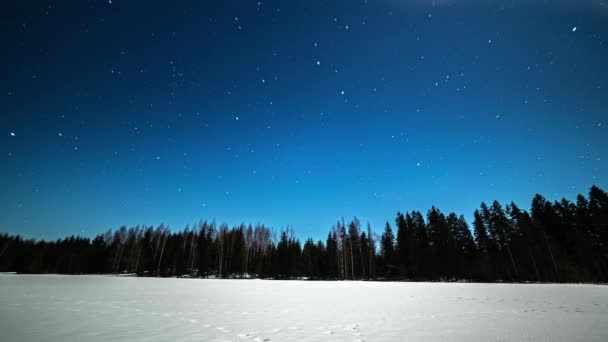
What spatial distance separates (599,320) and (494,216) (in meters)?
48.3

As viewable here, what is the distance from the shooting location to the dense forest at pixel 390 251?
3538 centimetres

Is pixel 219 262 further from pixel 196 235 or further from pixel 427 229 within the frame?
pixel 427 229

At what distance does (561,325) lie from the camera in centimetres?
579

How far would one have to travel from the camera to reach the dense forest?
35375 millimetres

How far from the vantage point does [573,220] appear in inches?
1581

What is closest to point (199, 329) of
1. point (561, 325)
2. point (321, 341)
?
point (321, 341)

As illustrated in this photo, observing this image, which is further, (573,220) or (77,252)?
(77,252)

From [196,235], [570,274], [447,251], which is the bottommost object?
[570,274]

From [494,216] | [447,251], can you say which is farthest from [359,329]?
[494,216]

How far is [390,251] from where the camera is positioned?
54969 mm

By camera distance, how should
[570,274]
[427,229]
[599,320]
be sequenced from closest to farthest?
[599,320], [570,274], [427,229]

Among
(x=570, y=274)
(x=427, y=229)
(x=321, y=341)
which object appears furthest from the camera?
(x=427, y=229)

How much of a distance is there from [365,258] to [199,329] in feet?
192

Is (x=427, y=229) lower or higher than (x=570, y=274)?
higher
